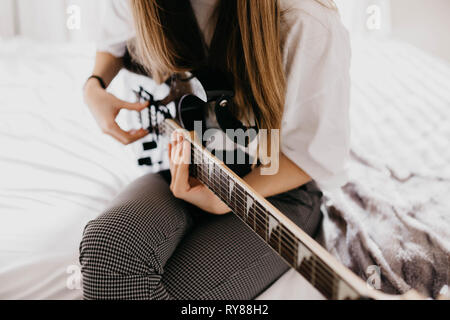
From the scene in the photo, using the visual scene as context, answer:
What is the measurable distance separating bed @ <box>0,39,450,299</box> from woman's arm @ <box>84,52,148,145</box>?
0.54ft

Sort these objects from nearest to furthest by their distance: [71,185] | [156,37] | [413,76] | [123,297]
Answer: [123,297] → [156,37] → [71,185] → [413,76]

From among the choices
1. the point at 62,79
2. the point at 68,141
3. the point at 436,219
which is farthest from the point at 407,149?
the point at 62,79

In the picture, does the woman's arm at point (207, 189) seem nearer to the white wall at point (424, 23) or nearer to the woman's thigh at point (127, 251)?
the woman's thigh at point (127, 251)

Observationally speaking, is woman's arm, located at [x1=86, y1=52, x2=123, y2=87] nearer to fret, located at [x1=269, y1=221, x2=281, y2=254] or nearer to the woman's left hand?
the woman's left hand

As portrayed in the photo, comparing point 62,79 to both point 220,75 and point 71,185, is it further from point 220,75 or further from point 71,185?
point 220,75

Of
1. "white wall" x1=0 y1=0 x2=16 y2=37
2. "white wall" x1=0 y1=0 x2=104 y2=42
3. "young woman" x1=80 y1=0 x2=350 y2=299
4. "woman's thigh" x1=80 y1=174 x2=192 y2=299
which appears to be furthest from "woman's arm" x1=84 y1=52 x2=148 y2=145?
"white wall" x1=0 y1=0 x2=16 y2=37

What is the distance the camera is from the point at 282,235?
475mm

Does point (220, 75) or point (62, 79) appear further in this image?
point (62, 79)

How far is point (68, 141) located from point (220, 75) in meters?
0.67

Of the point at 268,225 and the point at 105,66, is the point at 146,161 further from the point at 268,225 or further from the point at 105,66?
the point at 268,225

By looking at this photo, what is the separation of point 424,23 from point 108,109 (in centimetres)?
161

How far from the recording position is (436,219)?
0.76 metres

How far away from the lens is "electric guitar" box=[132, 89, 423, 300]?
0.39 meters
